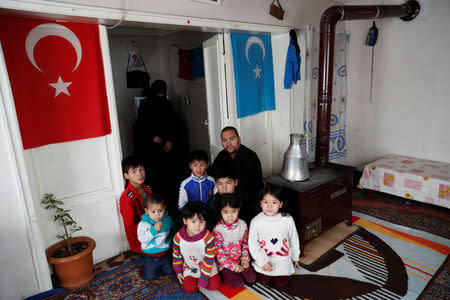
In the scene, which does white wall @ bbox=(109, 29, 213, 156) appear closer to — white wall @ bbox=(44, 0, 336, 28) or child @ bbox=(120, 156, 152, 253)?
white wall @ bbox=(44, 0, 336, 28)

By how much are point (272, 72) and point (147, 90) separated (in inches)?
81.5

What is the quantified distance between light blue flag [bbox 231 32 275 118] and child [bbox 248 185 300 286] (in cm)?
132

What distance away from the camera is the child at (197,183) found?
2629 millimetres

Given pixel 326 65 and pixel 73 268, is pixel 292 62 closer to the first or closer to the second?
pixel 326 65

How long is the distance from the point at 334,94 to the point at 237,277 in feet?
8.56

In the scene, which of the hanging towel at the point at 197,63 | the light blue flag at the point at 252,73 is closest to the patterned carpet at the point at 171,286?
the light blue flag at the point at 252,73

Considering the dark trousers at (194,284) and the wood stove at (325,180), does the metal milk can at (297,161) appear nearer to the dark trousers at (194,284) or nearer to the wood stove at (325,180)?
the wood stove at (325,180)

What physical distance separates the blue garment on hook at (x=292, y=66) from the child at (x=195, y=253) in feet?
6.35

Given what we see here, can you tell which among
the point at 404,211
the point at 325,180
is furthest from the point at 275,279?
the point at 404,211

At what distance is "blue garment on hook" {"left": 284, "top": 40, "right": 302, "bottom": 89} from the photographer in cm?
324

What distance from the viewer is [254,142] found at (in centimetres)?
357

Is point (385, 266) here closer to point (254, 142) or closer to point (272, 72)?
point (254, 142)

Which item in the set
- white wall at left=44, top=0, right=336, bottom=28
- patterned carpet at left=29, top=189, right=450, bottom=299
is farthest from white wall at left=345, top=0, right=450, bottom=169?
patterned carpet at left=29, top=189, right=450, bottom=299

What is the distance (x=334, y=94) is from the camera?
3.72 metres
